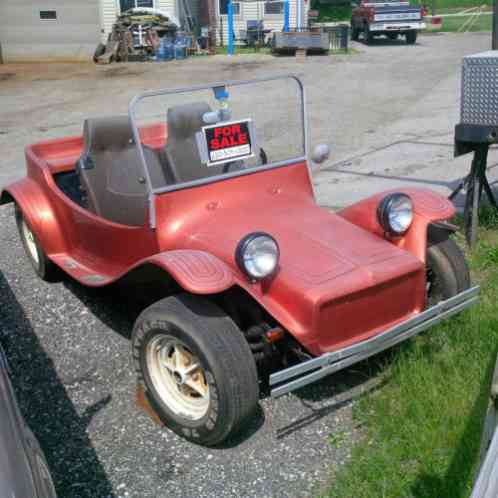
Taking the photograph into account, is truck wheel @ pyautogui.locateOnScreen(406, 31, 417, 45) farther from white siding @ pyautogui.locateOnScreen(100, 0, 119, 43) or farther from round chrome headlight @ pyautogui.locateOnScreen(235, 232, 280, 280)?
round chrome headlight @ pyautogui.locateOnScreen(235, 232, 280, 280)

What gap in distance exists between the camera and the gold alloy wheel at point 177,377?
129 inches

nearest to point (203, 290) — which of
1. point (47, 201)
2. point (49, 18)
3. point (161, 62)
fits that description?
point (47, 201)

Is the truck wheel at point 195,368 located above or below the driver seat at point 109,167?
below

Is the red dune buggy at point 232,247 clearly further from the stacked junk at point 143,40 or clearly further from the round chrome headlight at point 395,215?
the stacked junk at point 143,40

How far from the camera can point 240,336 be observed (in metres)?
3.13

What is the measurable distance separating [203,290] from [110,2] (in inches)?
744

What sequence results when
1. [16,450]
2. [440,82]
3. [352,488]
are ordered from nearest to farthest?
[16,450] → [352,488] → [440,82]

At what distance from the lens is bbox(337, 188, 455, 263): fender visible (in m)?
3.72

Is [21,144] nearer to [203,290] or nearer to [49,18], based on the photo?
[203,290]

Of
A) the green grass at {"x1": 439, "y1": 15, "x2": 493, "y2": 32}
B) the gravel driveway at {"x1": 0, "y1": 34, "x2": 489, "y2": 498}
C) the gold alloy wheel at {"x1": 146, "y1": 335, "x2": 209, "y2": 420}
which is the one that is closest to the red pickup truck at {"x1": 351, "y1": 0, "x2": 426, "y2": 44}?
the green grass at {"x1": 439, "y1": 15, "x2": 493, "y2": 32}

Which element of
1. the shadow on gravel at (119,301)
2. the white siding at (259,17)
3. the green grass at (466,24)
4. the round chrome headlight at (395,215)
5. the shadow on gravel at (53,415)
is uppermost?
the white siding at (259,17)

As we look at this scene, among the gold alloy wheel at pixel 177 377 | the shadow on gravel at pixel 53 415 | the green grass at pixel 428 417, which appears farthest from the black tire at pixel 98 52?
the gold alloy wheel at pixel 177 377

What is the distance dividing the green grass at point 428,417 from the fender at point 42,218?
2.23m

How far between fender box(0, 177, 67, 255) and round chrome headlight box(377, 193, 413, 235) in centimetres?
207
